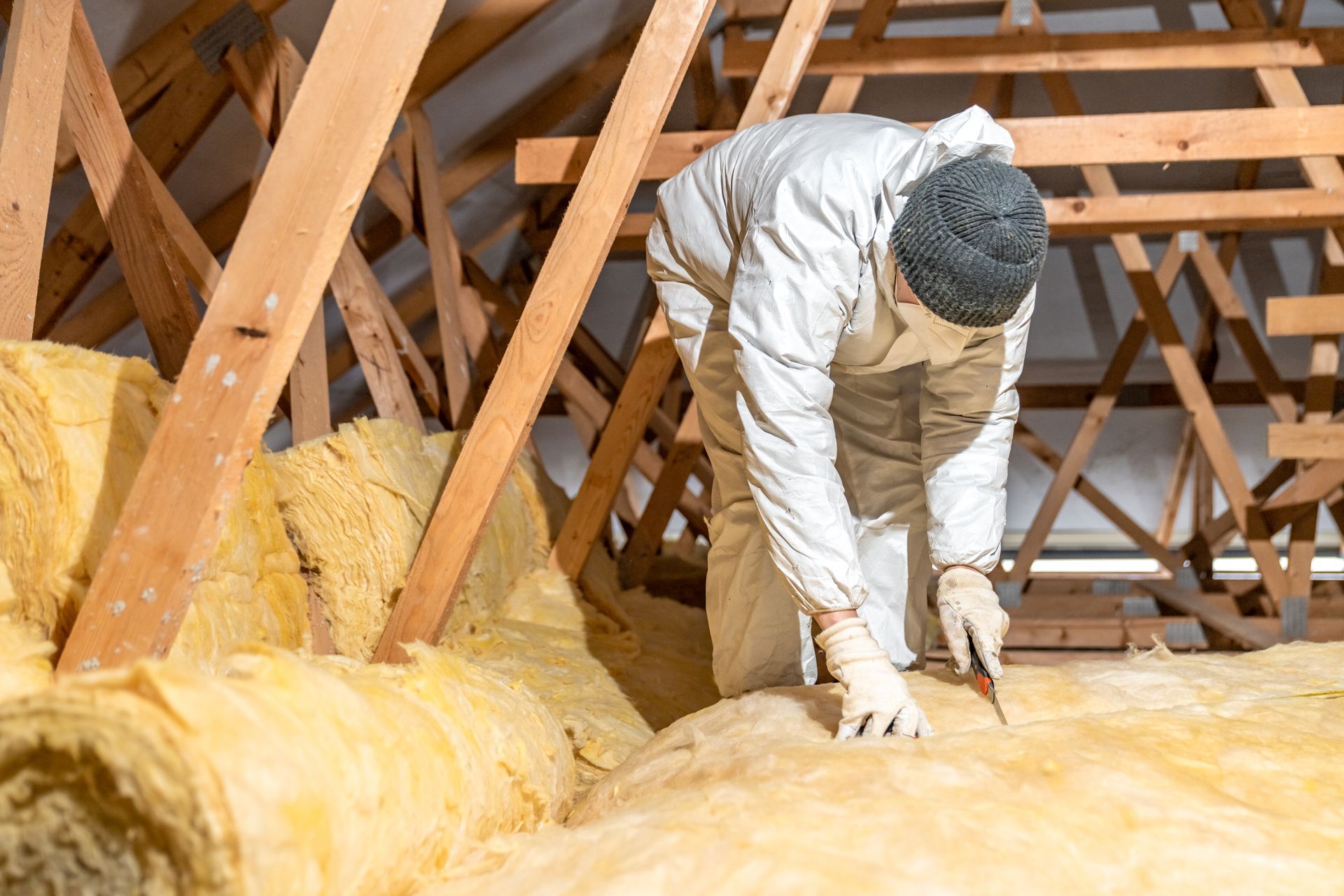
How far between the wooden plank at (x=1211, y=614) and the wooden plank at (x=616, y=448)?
2684mm

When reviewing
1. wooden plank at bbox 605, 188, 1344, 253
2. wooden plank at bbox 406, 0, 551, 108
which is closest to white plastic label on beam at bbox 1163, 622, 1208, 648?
wooden plank at bbox 605, 188, 1344, 253

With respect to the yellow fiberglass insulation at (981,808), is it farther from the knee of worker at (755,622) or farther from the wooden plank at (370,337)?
the wooden plank at (370,337)

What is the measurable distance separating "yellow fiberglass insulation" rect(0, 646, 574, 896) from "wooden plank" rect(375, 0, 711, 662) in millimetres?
756

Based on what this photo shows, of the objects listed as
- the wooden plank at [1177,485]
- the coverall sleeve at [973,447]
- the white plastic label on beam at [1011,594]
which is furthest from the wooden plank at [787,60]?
the wooden plank at [1177,485]

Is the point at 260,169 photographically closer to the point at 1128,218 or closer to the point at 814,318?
the point at 814,318

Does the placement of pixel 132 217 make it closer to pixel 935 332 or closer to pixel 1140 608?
pixel 935 332

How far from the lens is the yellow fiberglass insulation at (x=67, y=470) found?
1478mm

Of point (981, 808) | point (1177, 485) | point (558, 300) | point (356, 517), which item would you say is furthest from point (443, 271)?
point (1177, 485)

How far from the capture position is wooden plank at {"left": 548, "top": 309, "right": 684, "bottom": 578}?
119 inches

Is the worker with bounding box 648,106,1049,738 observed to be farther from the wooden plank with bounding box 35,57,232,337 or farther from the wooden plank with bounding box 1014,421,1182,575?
the wooden plank with bounding box 1014,421,1182,575

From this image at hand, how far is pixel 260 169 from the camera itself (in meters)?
3.26

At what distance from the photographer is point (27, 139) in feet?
6.05

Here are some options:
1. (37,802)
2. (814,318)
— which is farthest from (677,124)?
(37,802)

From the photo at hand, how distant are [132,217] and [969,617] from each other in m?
1.95
